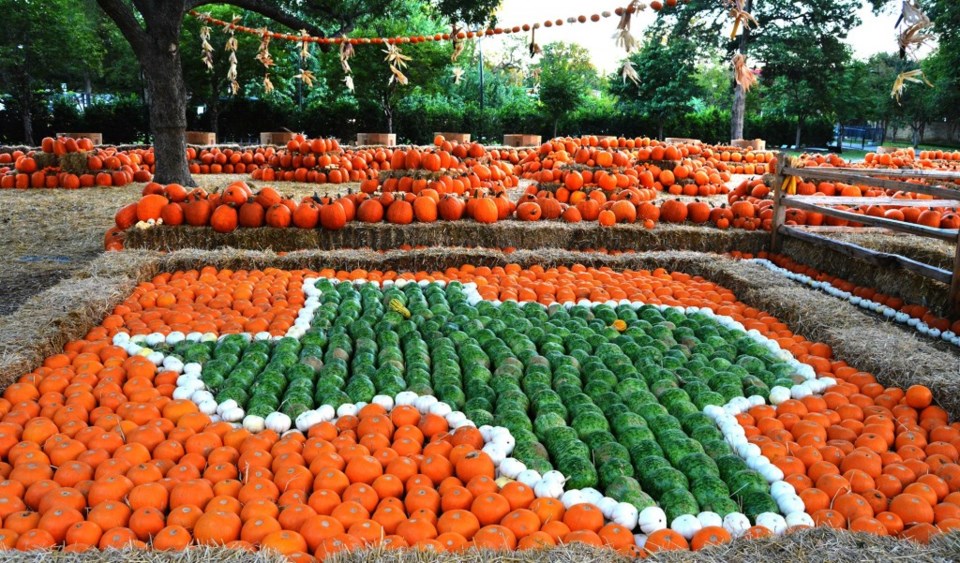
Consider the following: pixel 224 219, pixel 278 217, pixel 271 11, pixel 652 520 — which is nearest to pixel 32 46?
pixel 271 11

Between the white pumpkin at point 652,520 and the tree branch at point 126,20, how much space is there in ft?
33.7

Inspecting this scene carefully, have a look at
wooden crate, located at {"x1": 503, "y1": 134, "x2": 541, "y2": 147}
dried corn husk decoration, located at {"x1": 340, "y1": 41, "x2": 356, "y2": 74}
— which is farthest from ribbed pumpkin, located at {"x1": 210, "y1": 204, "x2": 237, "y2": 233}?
wooden crate, located at {"x1": 503, "y1": 134, "x2": 541, "y2": 147}

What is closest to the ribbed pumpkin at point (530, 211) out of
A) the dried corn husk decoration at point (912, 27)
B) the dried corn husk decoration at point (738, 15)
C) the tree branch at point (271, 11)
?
the dried corn husk decoration at point (738, 15)

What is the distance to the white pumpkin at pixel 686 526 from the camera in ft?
7.57

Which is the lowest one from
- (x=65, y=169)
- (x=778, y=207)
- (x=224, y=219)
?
(x=224, y=219)

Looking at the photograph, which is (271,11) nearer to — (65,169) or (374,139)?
(65,169)

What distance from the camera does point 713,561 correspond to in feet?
6.21

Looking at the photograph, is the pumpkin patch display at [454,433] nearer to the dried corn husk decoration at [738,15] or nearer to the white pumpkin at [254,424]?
the white pumpkin at [254,424]

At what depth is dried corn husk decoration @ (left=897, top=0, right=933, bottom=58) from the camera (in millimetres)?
4219

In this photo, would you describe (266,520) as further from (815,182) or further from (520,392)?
(815,182)

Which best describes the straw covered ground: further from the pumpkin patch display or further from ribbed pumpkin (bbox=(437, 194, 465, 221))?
ribbed pumpkin (bbox=(437, 194, 465, 221))

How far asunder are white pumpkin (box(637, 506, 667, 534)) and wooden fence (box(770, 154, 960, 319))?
148 inches

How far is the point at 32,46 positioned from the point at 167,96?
52.3ft

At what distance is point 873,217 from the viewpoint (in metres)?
5.78
